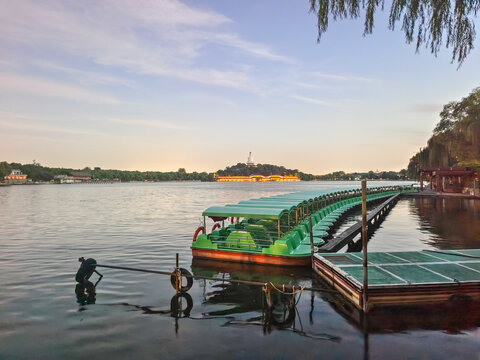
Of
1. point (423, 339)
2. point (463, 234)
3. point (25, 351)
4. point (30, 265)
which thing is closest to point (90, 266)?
point (25, 351)

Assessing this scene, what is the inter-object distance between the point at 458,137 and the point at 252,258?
1864 inches

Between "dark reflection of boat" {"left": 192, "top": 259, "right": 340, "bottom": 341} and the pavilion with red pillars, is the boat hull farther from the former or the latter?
the pavilion with red pillars

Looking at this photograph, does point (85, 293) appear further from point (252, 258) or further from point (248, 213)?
point (248, 213)

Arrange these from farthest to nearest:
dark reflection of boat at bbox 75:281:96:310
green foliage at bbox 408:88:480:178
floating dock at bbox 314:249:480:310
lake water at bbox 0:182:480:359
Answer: green foliage at bbox 408:88:480:178 → dark reflection of boat at bbox 75:281:96:310 → floating dock at bbox 314:249:480:310 → lake water at bbox 0:182:480:359

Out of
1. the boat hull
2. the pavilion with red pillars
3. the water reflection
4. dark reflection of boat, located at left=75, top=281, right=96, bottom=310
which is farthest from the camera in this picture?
the pavilion with red pillars

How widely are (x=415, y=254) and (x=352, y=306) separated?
5802 mm

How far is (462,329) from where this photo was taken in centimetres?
1028

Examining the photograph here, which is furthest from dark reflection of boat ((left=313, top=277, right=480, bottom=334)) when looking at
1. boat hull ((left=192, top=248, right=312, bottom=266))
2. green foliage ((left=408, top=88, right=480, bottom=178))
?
green foliage ((left=408, top=88, right=480, bottom=178))

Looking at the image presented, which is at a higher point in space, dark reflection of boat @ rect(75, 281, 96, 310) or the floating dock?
the floating dock

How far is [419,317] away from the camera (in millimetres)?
A: 10938

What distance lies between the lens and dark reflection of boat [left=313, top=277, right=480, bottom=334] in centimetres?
1039

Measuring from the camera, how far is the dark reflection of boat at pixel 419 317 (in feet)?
34.1

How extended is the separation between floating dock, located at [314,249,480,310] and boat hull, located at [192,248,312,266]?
118 cm

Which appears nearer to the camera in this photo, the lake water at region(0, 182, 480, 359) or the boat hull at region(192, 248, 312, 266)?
the lake water at region(0, 182, 480, 359)
